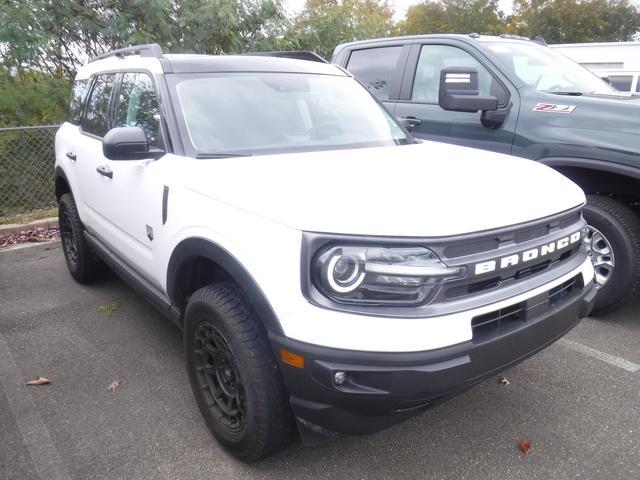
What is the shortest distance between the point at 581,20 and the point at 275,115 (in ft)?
121

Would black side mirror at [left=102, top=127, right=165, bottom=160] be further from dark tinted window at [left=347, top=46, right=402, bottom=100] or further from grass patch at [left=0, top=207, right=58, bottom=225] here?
grass patch at [left=0, top=207, right=58, bottom=225]

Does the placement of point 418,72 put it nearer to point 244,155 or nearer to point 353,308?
point 244,155

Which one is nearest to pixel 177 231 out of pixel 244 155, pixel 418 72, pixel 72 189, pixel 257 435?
pixel 244 155

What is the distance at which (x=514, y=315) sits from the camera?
2.09 metres

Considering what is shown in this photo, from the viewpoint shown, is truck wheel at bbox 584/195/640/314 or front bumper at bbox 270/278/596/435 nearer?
front bumper at bbox 270/278/596/435

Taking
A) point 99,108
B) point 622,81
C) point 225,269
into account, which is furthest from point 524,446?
point 622,81

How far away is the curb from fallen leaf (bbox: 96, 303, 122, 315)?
3.08m

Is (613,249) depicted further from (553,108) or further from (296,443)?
(296,443)

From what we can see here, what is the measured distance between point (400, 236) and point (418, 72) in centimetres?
347

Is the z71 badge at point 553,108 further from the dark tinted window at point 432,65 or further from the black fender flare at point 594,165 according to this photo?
the dark tinted window at point 432,65

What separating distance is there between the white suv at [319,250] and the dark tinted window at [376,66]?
204cm

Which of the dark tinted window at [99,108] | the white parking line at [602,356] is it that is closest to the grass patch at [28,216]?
the dark tinted window at [99,108]

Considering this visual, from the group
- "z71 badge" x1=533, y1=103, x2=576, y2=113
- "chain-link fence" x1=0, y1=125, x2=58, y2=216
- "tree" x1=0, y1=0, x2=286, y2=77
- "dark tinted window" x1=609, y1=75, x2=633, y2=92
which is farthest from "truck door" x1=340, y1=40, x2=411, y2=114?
"dark tinted window" x1=609, y1=75, x2=633, y2=92

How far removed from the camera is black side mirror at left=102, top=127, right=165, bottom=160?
8.43ft
